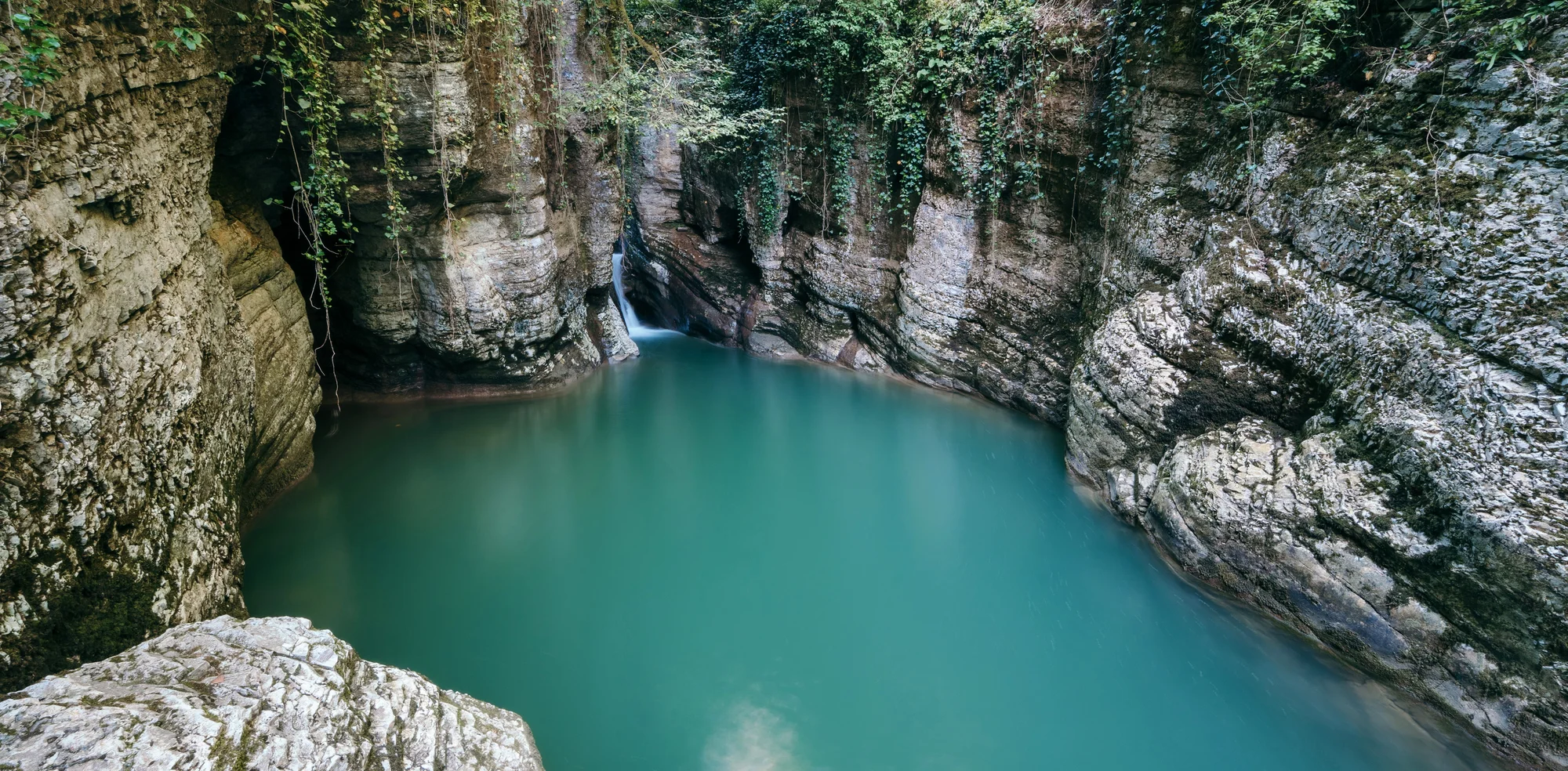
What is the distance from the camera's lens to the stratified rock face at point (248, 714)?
6.01ft

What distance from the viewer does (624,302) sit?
12.9 metres

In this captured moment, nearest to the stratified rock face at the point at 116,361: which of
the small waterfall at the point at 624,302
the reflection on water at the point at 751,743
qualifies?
the reflection on water at the point at 751,743

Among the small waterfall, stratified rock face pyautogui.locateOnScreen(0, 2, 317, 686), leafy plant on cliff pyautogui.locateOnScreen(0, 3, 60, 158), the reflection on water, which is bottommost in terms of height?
the reflection on water

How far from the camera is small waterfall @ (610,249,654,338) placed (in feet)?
41.2

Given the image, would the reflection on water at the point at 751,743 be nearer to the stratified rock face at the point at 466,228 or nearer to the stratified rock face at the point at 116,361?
the stratified rock face at the point at 116,361

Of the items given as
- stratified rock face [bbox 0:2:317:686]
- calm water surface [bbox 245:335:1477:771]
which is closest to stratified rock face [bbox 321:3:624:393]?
calm water surface [bbox 245:335:1477:771]

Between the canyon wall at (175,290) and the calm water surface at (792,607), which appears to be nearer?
the canyon wall at (175,290)

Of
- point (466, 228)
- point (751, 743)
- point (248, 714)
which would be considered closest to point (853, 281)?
point (466, 228)

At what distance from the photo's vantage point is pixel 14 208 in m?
2.64

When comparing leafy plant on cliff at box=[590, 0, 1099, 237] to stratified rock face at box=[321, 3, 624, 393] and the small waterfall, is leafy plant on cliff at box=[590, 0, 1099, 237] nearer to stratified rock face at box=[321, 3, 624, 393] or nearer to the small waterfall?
stratified rock face at box=[321, 3, 624, 393]

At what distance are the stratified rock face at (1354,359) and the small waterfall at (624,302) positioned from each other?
7.25m

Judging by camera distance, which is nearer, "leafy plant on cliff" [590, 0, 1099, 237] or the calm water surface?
the calm water surface

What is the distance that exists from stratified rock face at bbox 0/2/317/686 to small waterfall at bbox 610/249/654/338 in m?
7.97

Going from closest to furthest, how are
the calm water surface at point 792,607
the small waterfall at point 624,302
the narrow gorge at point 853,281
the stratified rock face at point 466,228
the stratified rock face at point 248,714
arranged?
the stratified rock face at point 248,714 < the narrow gorge at point 853,281 < the calm water surface at point 792,607 < the stratified rock face at point 466,228 < the small waterfall at point 624,302
